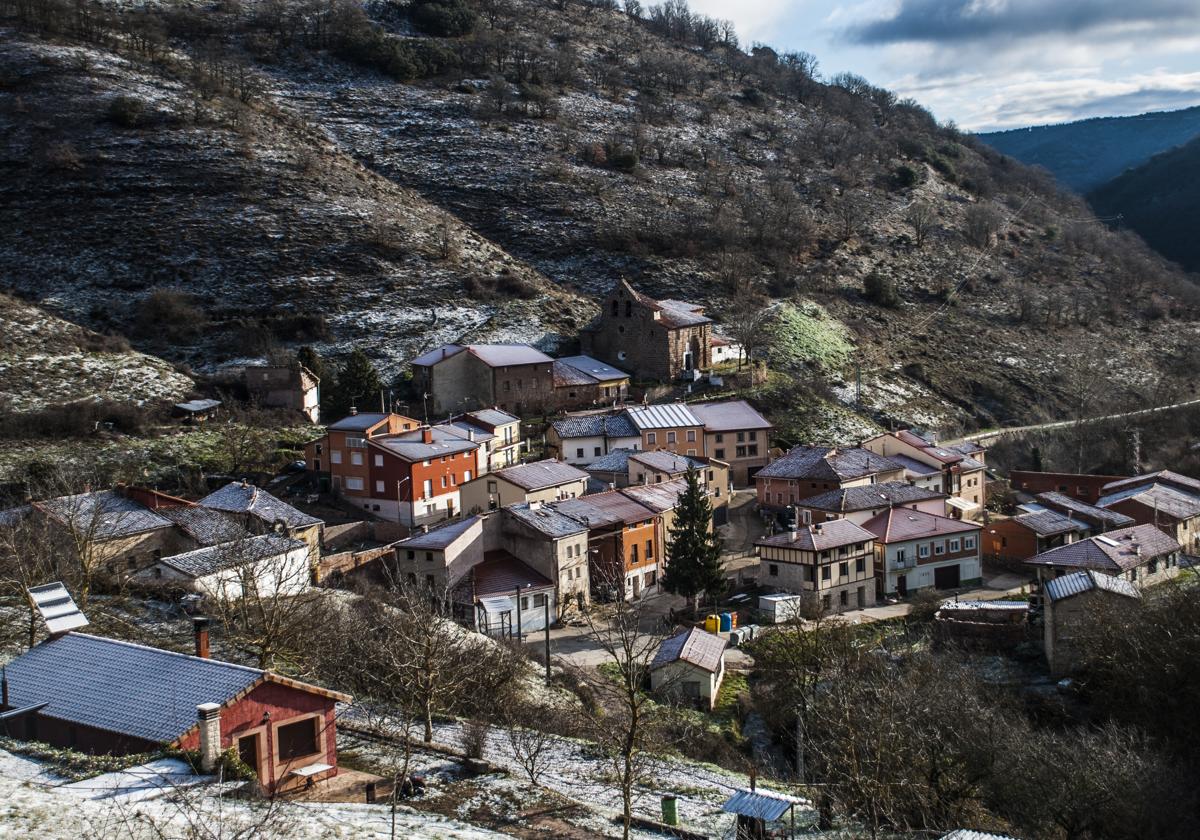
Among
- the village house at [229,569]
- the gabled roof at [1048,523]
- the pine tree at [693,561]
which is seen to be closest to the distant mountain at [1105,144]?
the gabled roof at [1048,523]

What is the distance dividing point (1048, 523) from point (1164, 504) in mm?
6641

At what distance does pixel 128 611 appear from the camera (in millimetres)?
26828

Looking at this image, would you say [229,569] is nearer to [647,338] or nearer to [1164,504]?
[647,338]

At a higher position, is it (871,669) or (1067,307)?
(1067,307)

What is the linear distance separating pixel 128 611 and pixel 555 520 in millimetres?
16685

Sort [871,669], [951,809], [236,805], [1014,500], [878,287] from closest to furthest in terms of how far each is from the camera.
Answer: [236,805]
[951,809]
[871,669]
[1014,500]
[878,287]

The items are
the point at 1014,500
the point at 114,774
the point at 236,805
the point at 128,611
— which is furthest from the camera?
the point at 1014,500

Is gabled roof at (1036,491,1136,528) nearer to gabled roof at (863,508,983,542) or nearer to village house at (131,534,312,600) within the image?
gabled roof at (863,508,983,542)

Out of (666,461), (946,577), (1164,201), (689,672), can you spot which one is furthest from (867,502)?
(1164,201)

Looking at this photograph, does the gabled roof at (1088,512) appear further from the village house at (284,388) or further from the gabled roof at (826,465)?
the village house at (284,388)

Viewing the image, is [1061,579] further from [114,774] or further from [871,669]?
[114,774]

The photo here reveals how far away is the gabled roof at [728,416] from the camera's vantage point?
56.5 m

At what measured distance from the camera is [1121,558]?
134ft

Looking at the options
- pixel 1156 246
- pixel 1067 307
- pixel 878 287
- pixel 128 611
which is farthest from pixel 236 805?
pixel 1156 246
